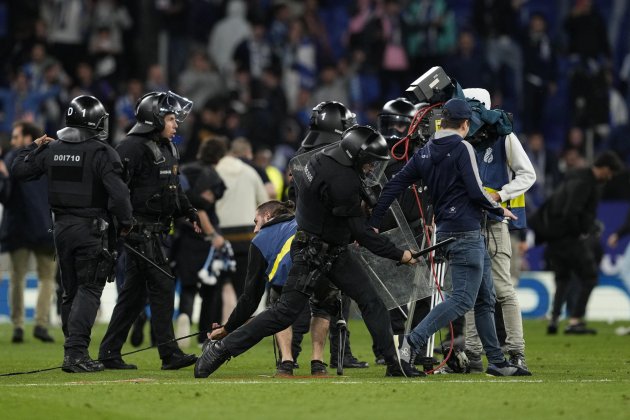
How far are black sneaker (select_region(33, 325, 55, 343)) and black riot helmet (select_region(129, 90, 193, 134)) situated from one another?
4801mm

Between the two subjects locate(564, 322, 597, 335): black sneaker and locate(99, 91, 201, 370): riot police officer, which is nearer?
locate(99, 91, 201, 370): riot police officer

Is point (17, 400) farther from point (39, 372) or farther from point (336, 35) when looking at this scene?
point (336, 35)

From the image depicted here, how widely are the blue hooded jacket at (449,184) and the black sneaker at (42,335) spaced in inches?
258

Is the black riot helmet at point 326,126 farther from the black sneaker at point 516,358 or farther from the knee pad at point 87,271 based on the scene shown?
the black sneaker at point 516,358

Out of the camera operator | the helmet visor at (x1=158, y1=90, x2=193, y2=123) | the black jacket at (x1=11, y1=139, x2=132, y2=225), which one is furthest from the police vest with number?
the black jacket at (x1=11, y1=139, x2=132, y2=225)

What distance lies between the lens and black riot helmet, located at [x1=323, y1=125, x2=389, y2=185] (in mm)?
11484

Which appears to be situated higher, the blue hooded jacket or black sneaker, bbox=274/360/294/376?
the blue hooded jacket

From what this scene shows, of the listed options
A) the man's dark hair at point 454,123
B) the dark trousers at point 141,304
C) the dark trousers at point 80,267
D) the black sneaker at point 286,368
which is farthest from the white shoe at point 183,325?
the man's dark hair at point 454,123

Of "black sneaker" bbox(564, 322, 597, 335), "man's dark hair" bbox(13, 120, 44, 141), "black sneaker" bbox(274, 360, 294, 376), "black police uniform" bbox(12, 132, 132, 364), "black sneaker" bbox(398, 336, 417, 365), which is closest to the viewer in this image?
"black sneaker" bbox(398, 336, 417, 365)

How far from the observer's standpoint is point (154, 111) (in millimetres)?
13062

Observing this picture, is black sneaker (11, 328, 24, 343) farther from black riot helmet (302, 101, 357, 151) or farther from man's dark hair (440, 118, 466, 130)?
man's dark hair (440, 118, 466, 130)

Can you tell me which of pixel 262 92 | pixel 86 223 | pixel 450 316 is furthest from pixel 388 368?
pixel 262 92

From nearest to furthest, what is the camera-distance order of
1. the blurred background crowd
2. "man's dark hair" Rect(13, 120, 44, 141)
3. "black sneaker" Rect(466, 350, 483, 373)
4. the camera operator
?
the camera operator → "black sneaker" Rect(466, 350, 483, 373) → "man's dark hair" Rect(13, 120, 44, 141) → the blurred background crowd

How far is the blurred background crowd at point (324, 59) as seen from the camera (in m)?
24.7
